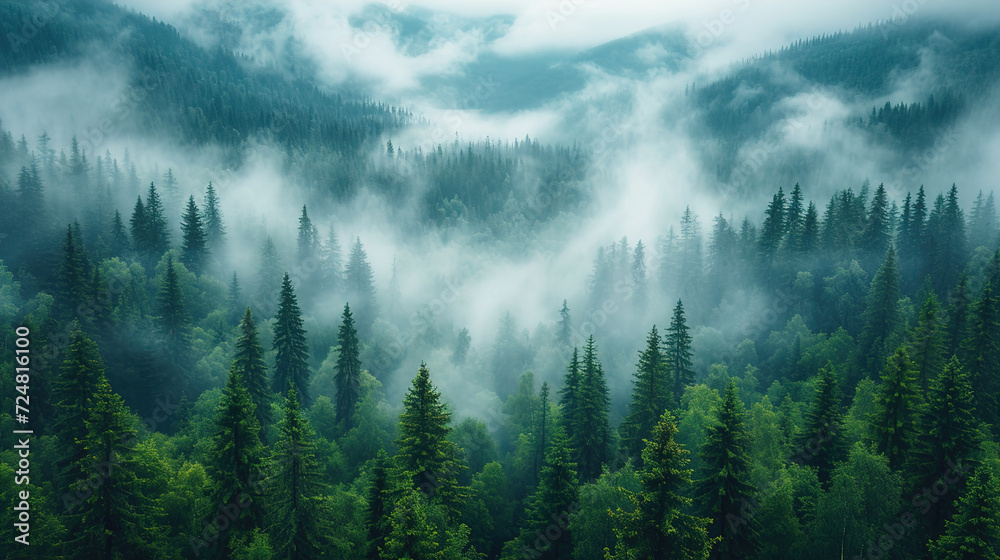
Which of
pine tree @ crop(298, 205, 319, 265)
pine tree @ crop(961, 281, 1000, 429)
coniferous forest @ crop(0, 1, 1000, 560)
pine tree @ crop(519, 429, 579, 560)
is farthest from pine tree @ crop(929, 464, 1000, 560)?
pine tree @ crop(298, 205, 319, 265)

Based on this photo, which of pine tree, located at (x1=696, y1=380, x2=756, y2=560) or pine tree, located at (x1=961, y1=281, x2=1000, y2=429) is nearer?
pine tree, located at (x1=696, y1=380, x2=756, y2=560)

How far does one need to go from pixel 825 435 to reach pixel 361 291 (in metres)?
87.0

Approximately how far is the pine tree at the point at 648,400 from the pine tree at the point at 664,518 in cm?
2512

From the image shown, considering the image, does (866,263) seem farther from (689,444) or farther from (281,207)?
(281,207)

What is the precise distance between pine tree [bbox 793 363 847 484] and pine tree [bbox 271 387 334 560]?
105 ft

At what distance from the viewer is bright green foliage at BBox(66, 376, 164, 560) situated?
27281mm

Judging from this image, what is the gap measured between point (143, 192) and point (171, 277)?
99332 mm

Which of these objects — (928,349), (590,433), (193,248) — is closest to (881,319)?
(928,349)

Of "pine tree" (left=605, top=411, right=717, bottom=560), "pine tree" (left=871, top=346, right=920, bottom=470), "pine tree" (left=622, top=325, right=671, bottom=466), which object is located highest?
"pine tree" (left=605, top=411, right=717, bottom=560)

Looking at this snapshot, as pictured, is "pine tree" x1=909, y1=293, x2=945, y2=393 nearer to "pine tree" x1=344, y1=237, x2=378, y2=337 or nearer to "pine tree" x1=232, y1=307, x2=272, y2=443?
"pine tree" x1=232, y1=307, x2=272, y2=443

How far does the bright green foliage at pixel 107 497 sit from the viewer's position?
2728 cm

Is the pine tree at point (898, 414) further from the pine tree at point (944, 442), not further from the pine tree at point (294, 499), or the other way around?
the pine tree at point (294, 499)

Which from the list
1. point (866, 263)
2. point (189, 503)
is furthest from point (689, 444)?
point (866, 263)

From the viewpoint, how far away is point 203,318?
87688mm
